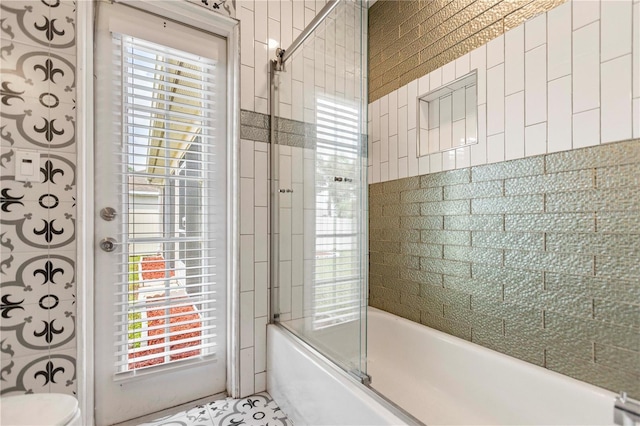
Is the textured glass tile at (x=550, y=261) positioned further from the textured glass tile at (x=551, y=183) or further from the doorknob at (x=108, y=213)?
the doorknob at (x=108, y=213)

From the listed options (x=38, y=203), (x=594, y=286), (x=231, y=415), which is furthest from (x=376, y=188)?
(x=38, y=203)

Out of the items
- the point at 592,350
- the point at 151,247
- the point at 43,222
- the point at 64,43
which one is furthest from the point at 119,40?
the point at 592,350

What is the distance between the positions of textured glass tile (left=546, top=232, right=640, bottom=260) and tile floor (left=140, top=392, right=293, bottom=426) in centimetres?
145

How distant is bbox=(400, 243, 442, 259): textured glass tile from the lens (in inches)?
71.1

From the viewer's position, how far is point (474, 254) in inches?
62.9

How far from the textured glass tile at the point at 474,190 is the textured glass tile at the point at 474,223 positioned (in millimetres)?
111

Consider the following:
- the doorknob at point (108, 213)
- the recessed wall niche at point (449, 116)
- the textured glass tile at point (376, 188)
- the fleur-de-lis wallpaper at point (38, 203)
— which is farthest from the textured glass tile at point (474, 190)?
the fleur-de-lis wallpaper at point (38, 203)

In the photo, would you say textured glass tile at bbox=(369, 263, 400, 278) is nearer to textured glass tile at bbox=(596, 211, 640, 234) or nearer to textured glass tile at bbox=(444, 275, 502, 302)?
textured glass tile at bbox=(444, 275, 502, 302)

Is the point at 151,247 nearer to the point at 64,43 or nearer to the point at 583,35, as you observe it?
the point at 64,43

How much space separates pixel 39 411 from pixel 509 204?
2.01 m

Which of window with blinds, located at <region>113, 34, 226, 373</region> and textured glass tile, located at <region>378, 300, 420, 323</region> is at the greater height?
window with blinds, located at <region>113, 34, 226, 373</region>

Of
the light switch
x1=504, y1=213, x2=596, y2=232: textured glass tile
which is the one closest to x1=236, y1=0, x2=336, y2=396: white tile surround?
the light switch

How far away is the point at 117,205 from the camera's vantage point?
4.68ft

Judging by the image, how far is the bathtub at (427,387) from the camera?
3.53ft
